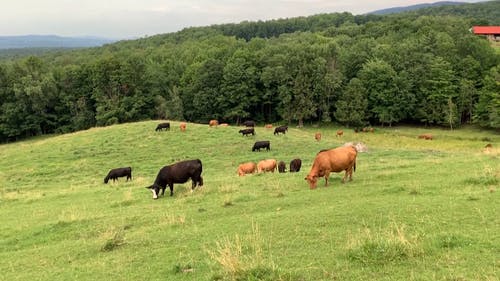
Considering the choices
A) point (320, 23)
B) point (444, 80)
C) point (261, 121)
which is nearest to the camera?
point (444, 80)

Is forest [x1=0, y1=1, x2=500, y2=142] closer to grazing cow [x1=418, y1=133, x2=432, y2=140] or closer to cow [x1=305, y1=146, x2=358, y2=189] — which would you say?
grazing cow [x1=418, y1=133, x2=432, y2=140]

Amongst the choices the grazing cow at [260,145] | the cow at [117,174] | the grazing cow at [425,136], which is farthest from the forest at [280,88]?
the cow at [117,174]

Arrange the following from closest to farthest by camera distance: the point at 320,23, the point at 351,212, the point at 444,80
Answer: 1. the point at 351,212
2. the point at 444,80
3. the point at 320,23

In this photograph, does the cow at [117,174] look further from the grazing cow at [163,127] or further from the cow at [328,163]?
the cow at [328,163]

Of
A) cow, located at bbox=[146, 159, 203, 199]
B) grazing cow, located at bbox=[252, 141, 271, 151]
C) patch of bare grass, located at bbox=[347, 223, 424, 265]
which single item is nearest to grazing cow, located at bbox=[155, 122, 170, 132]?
grazing cow, located at bbox=[252, 141, 271, 151]

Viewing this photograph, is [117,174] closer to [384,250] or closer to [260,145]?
[260,145]

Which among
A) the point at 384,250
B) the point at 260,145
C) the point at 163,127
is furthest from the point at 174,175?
the point at 163,127

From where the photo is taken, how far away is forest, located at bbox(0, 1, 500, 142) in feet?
228

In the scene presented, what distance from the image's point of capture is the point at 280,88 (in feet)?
241

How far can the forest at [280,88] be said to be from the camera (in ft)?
228

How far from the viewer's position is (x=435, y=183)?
46.4 feet

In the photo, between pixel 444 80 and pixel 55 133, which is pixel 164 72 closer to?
pixel 55 133

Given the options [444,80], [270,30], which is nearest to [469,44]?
[444,80]

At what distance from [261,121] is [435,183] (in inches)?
2603
